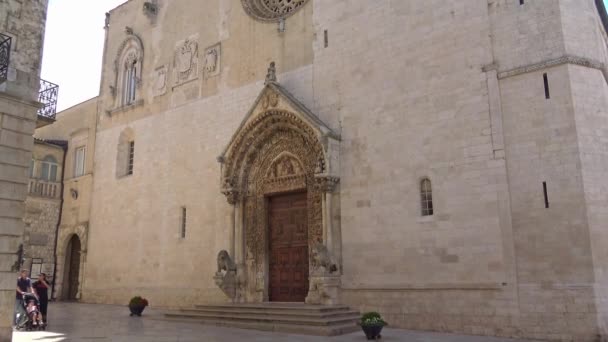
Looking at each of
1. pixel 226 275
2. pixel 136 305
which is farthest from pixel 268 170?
pixel 136 305

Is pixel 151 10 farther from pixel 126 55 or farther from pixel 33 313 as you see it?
pixel 33 313

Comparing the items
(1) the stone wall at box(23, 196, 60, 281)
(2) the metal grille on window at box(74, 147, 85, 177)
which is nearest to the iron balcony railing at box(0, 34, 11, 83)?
(1) the stone wall at box(23, 196, 60, 281)

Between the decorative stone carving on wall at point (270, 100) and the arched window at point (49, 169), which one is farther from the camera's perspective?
the arched window at point (49, 169)

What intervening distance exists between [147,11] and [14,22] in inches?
471

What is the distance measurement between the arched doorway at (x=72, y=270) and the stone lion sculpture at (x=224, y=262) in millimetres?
9836

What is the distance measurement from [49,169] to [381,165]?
54.7 feet

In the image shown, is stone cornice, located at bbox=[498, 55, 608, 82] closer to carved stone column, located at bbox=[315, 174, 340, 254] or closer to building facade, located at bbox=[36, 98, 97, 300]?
carved stone column, located at bbox=[315, 174, 340, 254]

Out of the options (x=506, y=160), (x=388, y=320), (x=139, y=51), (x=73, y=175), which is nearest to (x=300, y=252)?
(x=388, y=320)

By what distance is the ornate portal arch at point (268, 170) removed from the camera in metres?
13.8

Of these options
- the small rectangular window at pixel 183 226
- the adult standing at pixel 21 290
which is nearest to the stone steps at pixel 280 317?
the adult standing at pixel 21 290

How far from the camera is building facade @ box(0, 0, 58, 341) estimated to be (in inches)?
336

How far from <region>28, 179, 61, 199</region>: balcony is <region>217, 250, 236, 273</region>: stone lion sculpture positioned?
11.6 meters

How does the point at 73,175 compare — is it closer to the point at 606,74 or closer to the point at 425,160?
the point at 425,160

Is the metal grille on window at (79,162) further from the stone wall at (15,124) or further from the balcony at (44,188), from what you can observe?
the stone wall at (15,124)
